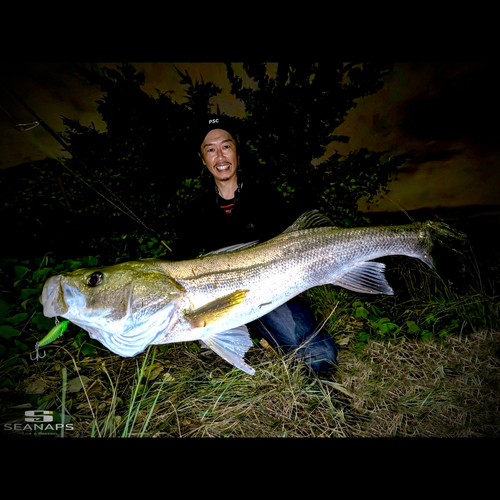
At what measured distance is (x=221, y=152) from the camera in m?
2.47

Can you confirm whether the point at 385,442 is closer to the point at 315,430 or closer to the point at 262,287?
the point at 315,430

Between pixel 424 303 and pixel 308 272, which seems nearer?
pixel 308 272

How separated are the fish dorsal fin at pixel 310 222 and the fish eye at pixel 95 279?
1347 millimetres

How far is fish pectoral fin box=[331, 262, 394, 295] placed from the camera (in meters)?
1.93

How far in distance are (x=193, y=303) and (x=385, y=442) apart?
1.57 metres

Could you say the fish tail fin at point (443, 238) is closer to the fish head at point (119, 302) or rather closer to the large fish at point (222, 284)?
the large fish at point (222, 284)

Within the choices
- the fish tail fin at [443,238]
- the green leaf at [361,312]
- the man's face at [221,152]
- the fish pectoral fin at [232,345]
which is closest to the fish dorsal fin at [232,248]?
the fish pectoral fin at [232,345]

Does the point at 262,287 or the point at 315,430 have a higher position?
the point at 262,287

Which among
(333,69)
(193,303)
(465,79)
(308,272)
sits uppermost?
(333,69)

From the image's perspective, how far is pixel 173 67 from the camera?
2535 millimetres

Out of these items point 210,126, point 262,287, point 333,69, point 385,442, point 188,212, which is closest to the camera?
point 385,442

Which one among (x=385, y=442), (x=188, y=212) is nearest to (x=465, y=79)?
(x=188, y=212)

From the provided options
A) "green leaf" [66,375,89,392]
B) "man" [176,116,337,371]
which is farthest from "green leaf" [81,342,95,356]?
"man" [176,116,337,371]

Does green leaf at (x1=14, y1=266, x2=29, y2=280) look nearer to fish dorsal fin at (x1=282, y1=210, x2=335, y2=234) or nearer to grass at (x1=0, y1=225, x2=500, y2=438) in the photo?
grass at (x1=0, y1=225, x2=500, y2=438)
